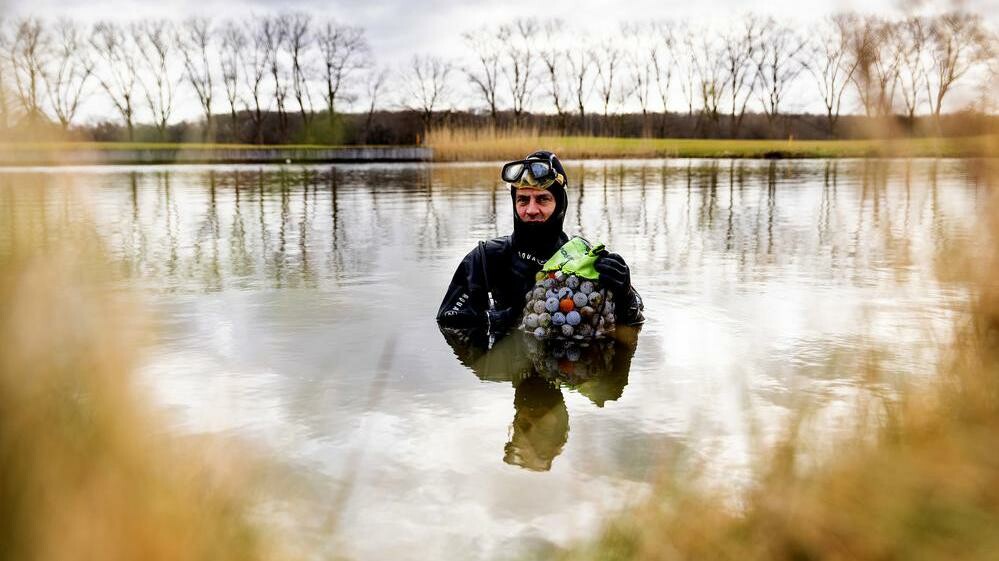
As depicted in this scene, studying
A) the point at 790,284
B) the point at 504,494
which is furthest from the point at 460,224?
the point at 504,494

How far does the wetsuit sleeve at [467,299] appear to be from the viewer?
22.2ft

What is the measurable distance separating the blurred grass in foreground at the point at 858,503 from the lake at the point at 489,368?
0.85ft

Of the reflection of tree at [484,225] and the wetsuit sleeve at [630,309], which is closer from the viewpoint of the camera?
the wetsuit sleeve at [630,309]

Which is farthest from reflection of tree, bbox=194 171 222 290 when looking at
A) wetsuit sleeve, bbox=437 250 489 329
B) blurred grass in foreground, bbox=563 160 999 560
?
blurred grass in foreground, bbox=563 160 999 560

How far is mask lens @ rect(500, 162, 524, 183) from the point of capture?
6516 millimetres

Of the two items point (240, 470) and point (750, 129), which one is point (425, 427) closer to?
point (240, 470)

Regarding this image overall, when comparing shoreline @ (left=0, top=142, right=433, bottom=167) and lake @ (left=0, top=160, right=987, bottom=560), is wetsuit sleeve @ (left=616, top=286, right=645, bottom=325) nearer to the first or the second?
lake @ (left=0, top=160, right=987, bottom=560)

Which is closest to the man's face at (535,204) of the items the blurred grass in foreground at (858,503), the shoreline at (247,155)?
the blurred grass in foreground at (858,503)

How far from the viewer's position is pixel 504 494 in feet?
12.2

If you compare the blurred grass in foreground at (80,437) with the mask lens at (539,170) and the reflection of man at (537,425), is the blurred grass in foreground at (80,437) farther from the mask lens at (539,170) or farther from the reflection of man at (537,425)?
the mask lens at (539,170)

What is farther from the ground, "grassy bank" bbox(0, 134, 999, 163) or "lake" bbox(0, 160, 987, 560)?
"grassy bank" bbox(0, 134, 999, 163)

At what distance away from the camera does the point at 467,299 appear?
679 cm

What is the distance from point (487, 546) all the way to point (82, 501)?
1555 millimetres

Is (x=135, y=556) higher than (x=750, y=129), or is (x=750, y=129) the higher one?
(x=750, y=129)
